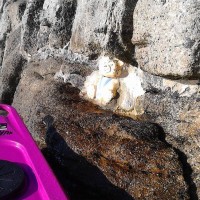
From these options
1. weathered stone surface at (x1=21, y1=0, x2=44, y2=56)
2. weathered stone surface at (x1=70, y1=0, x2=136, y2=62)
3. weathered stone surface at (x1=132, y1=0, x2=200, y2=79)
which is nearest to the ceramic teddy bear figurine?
weathered stone surface at (x1=70, y1=0, x2=136, y2=62)

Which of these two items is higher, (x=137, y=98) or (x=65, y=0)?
(x=65, y=0)

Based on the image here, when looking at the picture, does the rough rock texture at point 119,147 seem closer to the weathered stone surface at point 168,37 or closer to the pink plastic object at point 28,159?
the pink plastic object at point 28,159

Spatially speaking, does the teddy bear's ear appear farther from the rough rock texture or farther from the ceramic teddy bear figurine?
the rough rock texture

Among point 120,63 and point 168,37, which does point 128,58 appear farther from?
point 168,37

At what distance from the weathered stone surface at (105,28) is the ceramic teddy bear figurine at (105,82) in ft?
0.37

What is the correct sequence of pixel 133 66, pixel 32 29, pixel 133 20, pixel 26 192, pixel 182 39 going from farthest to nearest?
pixel 32 29 → pixel 133 66 → pixel 133 20 → pixel 182 39 → pixel 26 192

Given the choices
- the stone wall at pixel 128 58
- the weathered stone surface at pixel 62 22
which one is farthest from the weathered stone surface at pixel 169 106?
the weathered stone surface at pixel 62 22

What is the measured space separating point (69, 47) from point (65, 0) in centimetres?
38

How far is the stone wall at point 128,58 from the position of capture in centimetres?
163

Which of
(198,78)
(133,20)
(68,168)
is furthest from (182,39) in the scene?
(68,168)

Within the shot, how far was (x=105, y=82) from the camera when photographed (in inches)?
89.8

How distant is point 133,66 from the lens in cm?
219

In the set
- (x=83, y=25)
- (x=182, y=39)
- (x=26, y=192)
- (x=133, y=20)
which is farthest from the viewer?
(x=83, y=25)

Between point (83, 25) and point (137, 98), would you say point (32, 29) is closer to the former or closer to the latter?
point (83, 25)
